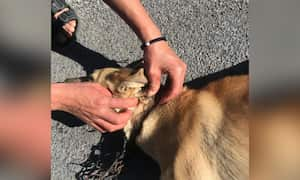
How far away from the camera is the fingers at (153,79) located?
1319 millimetres

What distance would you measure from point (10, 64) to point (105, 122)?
0.60 metres

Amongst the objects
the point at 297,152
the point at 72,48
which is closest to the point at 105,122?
the point at 72,48

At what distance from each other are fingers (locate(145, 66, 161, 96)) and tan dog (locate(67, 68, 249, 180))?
0.02 m

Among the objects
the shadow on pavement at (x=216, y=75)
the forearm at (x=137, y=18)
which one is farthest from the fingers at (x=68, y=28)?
the shadow on pavement at (x=216, y=75)

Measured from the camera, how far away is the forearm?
4.28 feet

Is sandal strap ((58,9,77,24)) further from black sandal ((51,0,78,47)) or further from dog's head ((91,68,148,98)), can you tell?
dog's head ((91,68,148,98))

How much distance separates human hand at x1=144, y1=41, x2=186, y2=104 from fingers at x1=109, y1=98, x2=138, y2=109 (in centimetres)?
6

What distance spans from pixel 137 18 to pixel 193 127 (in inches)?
12.6

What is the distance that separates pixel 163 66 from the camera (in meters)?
1.32

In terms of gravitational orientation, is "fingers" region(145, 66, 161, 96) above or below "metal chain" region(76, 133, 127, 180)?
above

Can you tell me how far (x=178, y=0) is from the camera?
1312 mm

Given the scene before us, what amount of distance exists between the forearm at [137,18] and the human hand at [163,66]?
0.10ft

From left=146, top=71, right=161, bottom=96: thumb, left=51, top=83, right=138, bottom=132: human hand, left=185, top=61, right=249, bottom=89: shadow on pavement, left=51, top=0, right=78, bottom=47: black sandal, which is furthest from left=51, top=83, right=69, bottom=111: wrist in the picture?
left=185, top=61, right=249, bottom=89: shadow on pavement

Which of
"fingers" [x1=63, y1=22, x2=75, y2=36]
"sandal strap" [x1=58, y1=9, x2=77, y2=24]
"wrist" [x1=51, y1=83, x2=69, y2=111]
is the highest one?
"sandal strap" [x1=58, y1=9, x2=77, y2=24]
